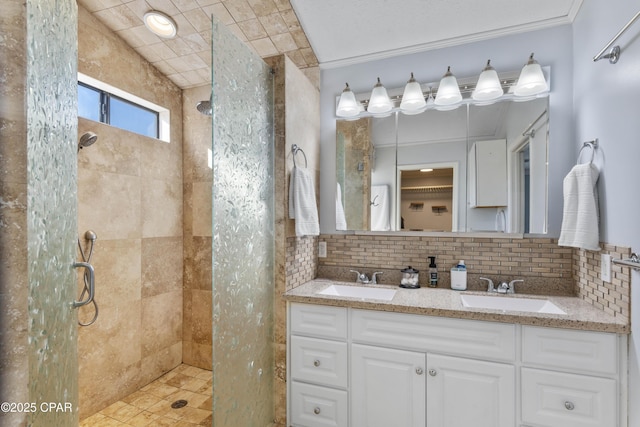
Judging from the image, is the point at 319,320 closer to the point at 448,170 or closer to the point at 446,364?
the point at 446,364

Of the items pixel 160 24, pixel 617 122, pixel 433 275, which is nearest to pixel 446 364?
pixel 433 275

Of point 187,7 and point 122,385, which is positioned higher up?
point 187,7

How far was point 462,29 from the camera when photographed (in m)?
2.03

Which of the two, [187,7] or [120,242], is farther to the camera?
[120,242]

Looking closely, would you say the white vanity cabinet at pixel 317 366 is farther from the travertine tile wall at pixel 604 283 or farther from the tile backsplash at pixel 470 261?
the travertine tile wall at pixel 604 283

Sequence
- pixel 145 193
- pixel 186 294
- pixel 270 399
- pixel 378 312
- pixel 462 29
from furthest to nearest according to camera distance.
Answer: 1. pixel 186 294
2. pixel 145 193
3. pixel 462 29
4. pixel 270 399
5. pixel 378 312

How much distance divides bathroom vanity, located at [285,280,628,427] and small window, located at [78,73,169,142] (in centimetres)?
188

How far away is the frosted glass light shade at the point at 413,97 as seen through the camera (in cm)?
212

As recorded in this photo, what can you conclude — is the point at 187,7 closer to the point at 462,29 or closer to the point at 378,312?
the point at 462,29

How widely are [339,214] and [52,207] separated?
5.51 ft

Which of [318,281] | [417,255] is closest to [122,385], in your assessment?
[318,281]


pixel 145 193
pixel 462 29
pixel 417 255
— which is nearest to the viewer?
pixel 462 29

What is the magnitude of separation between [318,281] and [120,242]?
4.91 feet

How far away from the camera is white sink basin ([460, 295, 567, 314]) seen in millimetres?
1738
